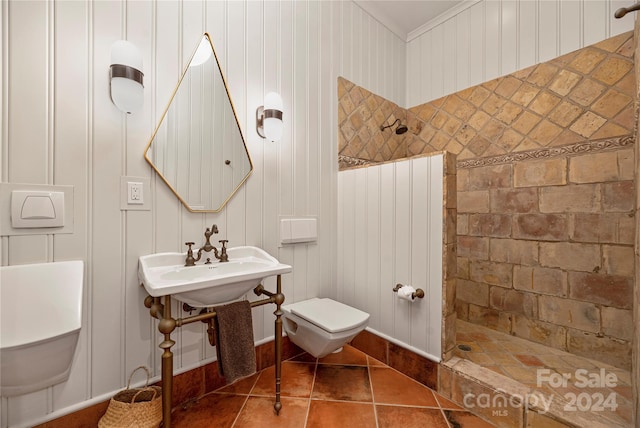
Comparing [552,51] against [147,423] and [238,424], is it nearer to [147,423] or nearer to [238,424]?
[238,424]

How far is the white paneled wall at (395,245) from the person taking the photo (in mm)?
1560

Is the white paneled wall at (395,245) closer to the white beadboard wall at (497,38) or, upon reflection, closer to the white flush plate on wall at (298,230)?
the white flush plate on wall at (298,230)

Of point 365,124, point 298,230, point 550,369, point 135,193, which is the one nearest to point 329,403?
point 298,230

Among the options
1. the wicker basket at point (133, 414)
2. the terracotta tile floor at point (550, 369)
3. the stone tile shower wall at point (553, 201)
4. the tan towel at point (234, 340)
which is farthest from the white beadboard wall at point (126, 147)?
the terracotta tile floor at point (550, 369)

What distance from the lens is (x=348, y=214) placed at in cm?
209

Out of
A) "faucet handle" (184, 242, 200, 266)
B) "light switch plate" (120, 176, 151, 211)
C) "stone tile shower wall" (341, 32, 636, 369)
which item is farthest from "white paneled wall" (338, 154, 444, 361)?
"light switch plate" (120, 176, 151, 211)

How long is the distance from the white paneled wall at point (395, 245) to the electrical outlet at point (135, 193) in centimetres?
133

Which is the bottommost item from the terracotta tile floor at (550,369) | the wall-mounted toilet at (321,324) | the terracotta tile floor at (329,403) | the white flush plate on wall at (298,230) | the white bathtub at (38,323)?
the terracotta tile floor at (329,403)

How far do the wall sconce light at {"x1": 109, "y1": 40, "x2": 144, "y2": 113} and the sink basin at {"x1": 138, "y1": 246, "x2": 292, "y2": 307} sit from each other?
710mm

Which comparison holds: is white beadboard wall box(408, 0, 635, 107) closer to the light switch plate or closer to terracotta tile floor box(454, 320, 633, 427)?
terracotta tile floor box(454, 320, 633, 427)

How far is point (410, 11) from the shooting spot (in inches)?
95.3

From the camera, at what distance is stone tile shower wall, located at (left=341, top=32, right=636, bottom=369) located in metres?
1.61

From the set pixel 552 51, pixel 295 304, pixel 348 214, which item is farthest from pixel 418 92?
pixel 295 304

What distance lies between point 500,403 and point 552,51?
7.43 feet
